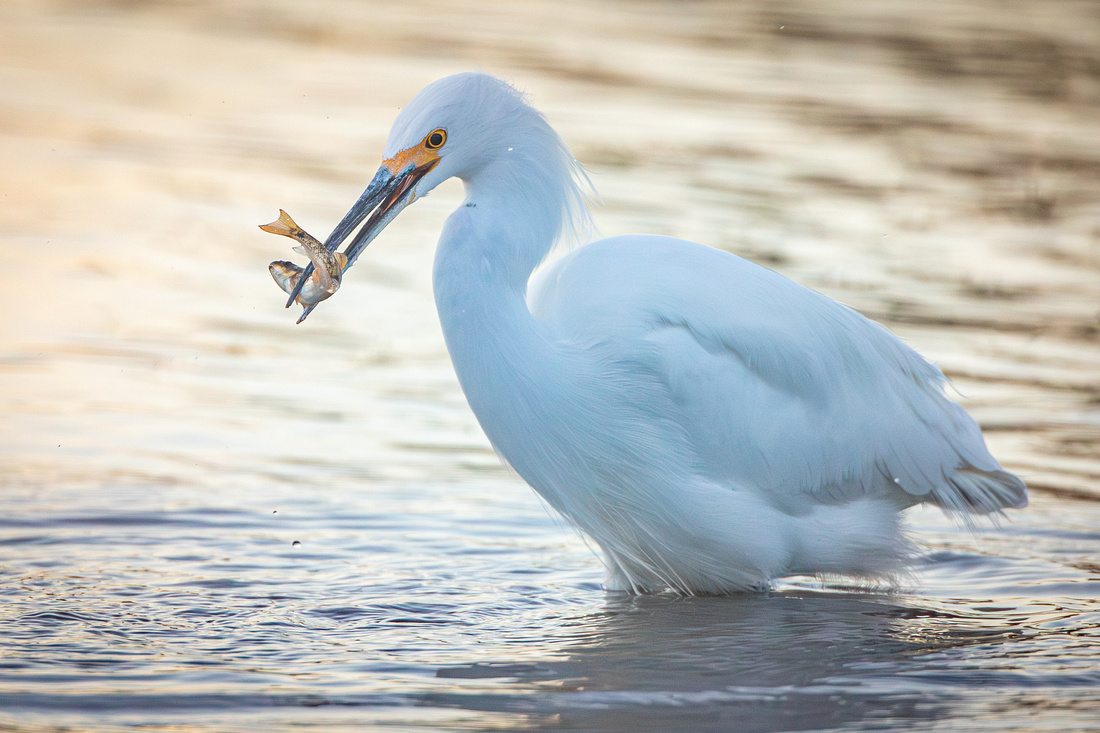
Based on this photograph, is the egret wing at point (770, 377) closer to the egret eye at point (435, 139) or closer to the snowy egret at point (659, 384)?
the snowy egret at point (659, 384)

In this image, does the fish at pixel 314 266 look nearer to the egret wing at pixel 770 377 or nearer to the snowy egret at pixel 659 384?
the snowy egret at pixel 659 384

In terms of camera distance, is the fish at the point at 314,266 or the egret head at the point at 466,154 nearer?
the fish at the point at 314,266

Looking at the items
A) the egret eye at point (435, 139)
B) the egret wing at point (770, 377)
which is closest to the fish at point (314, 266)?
the egret eye at point (435, 139)

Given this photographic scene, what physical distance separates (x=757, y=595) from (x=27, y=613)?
2.54 meters

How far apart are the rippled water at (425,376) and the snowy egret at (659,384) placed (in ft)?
1.04

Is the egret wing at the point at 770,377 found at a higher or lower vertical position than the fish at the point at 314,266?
lower

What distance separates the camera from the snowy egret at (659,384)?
4.73m

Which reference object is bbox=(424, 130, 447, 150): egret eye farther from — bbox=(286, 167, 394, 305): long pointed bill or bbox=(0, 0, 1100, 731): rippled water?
bbox=(0, 0, 1100, 731): rippled water

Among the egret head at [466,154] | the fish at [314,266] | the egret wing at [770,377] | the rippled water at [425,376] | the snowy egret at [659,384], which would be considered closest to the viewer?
the rippled water at [425,376]

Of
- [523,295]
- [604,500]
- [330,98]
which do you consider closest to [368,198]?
[523,295]

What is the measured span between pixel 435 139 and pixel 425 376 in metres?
3.09

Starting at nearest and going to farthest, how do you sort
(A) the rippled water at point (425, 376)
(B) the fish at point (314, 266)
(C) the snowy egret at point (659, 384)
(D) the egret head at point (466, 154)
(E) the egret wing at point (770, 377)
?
1. (A) the rippled water at point (425, 376)
2. (B) the fish at point (314, 266)
3. (D) the egret head at point (466, 154)
4. (C) the snowy egret at point (659, 384)
5. (E) the egret wing at point (770, 377)

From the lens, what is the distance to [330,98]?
1284 centimetres

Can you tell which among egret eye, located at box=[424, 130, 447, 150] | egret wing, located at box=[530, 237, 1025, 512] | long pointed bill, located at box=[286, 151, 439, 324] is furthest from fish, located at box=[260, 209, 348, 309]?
egret wing, located at box=[530, 237, 1025, 512]
